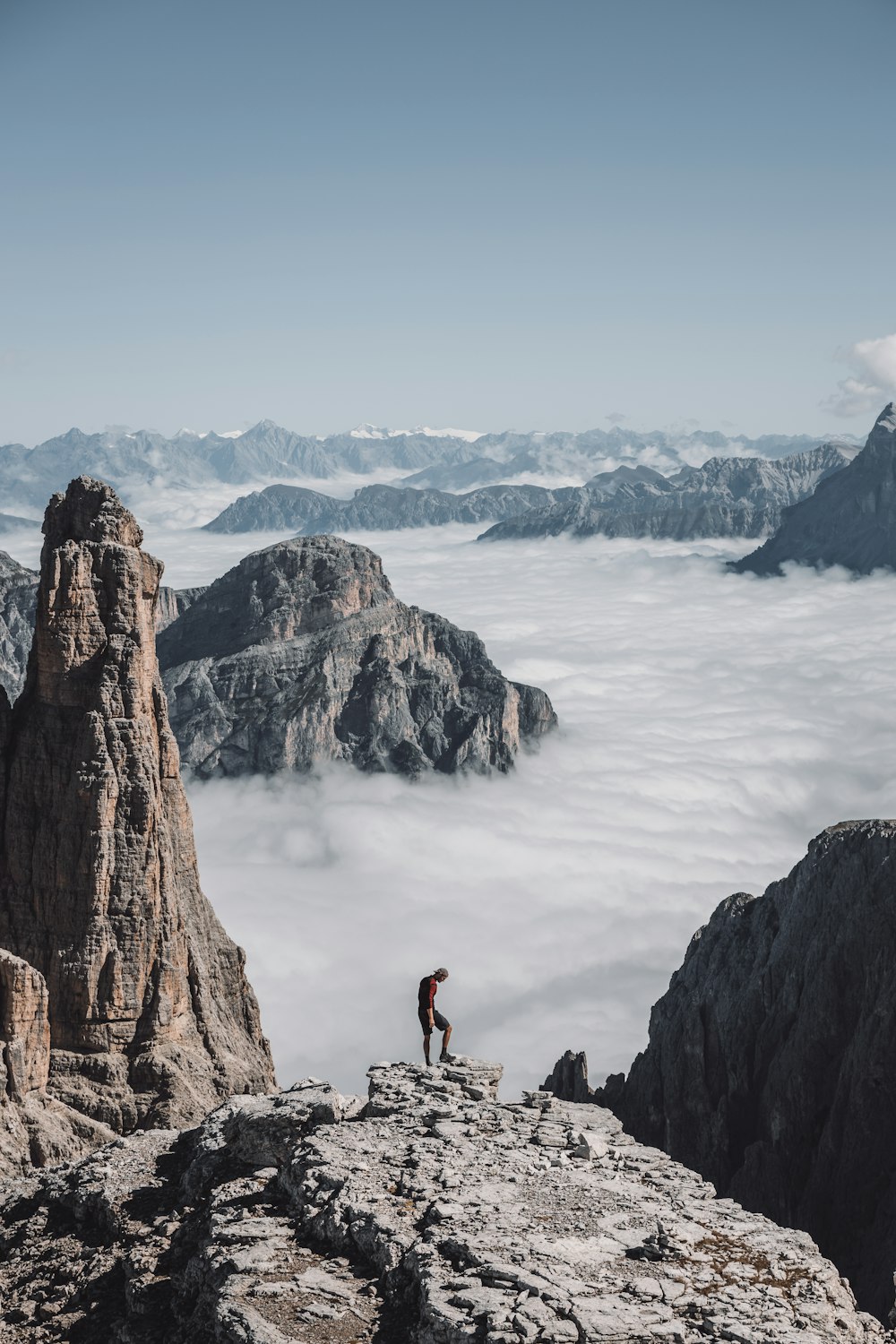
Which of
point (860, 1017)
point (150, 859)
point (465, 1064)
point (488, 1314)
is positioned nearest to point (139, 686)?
point (150, 859)

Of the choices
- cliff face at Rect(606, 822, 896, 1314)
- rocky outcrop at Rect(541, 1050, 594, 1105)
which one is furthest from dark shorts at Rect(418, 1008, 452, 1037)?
rocky outcrop at Rect(541, 1050, 594, 1105)

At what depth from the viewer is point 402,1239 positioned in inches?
858

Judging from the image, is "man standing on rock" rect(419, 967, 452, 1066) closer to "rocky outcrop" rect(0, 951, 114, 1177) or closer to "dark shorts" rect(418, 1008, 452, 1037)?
"dark shorts" rect(418, 1008, 452, 1037)

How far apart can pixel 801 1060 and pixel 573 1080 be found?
917 inches

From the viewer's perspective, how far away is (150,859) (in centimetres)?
5072

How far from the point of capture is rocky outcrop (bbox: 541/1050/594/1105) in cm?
8712

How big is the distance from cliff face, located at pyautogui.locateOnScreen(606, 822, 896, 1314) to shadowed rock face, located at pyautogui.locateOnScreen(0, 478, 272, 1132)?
27669mm

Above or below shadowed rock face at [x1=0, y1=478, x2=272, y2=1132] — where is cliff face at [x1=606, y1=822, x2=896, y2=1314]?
below

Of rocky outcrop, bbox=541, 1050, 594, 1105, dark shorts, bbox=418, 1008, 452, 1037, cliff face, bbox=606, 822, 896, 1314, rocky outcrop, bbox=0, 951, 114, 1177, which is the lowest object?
rocky outcrop, bbox=541, 1050, 594, 1105

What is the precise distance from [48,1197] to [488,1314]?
46.8 feet

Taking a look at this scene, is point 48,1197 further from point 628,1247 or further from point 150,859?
point 150,859

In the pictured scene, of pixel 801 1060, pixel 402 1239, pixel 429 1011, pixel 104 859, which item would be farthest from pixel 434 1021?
pixel 801 1060

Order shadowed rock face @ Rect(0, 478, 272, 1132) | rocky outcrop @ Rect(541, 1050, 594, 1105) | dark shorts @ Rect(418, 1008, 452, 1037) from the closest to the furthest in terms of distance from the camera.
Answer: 1. dark shorts @ Rect(418, 1008, 452, 1037)
2. shadowed rock face @ Rect(0, 478, 272, 1132)
3. rocky outcrop @ Rect(541, 1050, 594, 1105)

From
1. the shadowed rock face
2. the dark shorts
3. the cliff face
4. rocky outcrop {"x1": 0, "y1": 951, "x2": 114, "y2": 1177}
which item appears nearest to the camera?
the dark shorts
